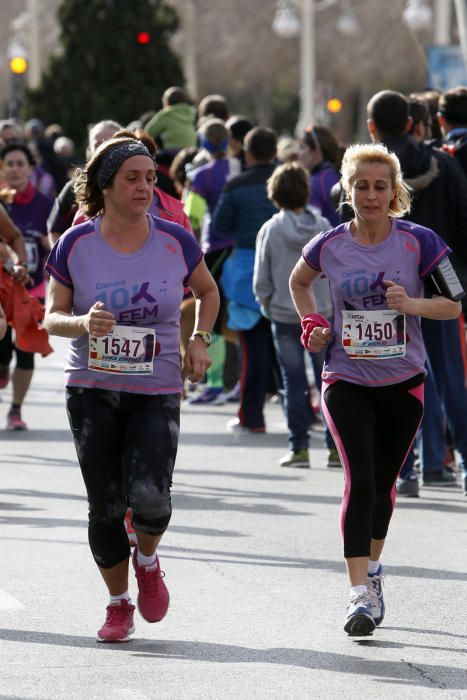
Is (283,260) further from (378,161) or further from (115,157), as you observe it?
(115,157)

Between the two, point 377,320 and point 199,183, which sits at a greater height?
point 199,183

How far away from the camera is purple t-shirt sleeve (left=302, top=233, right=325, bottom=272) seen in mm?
6781

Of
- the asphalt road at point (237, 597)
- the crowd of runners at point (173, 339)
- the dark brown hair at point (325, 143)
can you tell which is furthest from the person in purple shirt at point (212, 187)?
the crowd of runners at point (173, 339)

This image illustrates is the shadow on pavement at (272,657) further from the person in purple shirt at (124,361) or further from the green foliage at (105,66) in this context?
the green foliage at (105,66)

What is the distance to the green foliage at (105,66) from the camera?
37.5m

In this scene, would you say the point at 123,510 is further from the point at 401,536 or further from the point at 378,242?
the point at 401,536

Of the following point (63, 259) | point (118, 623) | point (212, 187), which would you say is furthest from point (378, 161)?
point (212, 187)

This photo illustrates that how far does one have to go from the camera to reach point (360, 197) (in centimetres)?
661

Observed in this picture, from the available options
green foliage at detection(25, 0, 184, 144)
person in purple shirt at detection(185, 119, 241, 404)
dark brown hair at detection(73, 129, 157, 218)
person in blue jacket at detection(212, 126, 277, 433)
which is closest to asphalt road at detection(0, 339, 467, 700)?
dark brown hair at detection(73, 129, 157, 218)

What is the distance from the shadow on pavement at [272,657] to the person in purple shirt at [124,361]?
0.39 feet

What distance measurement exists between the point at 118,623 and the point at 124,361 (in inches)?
36.7

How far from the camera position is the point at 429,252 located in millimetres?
6684

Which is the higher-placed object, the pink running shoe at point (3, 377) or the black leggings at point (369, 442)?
the pink running shoe at point (3, 377)

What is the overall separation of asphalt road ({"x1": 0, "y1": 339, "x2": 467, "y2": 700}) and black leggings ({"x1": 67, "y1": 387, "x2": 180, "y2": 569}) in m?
0.42
